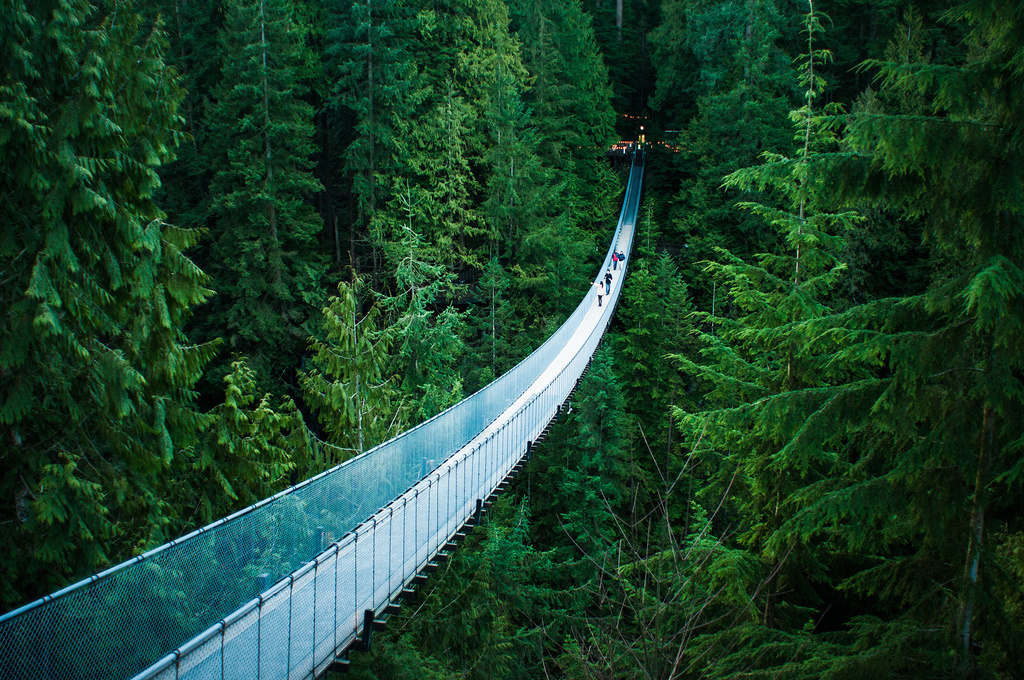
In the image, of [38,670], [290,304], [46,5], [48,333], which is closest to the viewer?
[38,670]

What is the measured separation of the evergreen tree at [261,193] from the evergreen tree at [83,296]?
10.7 m

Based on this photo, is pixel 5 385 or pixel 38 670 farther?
pixel 5 385

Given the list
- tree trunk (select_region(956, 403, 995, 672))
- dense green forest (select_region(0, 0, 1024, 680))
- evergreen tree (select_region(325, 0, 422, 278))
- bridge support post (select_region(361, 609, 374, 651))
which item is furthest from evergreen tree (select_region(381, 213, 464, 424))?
tree trunk (select_region(956, 403, 995, 672))

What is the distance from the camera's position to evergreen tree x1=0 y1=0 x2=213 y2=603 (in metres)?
5.13

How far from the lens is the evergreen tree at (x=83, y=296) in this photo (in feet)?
16.8

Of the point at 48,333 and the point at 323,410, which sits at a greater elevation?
the point at 48,333

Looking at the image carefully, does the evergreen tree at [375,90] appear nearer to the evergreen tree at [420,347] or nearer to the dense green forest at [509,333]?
the dense green forest at [509,333]

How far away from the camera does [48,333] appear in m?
4.96

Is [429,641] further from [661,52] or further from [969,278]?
[661,52]

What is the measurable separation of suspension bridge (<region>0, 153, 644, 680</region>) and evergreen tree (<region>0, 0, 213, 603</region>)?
4.69 ft

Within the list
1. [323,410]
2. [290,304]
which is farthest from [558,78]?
[323,410]

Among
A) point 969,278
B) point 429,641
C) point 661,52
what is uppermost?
point 661,52

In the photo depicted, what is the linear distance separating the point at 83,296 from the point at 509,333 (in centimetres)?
1520

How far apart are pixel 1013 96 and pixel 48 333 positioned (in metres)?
6.65
